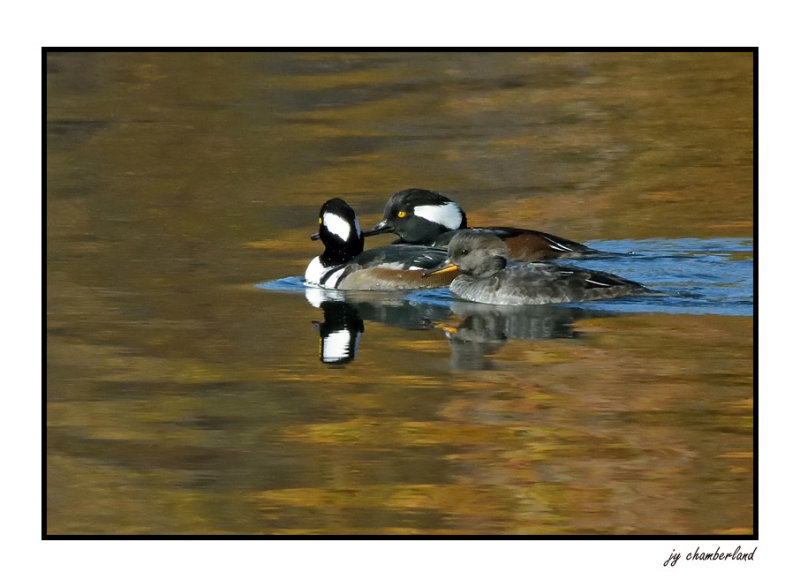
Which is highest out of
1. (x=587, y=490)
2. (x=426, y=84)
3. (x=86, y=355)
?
(x=426, y=84)

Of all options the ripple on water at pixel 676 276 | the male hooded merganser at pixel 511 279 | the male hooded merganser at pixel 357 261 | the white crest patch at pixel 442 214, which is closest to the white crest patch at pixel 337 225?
the male hooded merganser at pixel 357 261

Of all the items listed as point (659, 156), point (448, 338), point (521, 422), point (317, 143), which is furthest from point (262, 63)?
point (521, 422)

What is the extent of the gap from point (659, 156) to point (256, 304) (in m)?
6.06

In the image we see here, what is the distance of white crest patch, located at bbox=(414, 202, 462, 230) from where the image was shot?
42.4 feet

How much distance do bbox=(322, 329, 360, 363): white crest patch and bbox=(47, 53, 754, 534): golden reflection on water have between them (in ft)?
0.51

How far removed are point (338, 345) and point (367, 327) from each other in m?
0.66

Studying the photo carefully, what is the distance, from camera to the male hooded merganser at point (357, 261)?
11555mm

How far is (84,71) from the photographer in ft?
64.6

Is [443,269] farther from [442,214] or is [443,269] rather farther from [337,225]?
[442,214]

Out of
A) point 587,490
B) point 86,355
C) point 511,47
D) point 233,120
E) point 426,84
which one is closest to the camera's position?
point 587,490

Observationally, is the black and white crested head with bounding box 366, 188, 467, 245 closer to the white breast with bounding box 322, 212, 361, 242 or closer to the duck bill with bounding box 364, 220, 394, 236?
the duck bill with bounding box 364, 220, 394, 236

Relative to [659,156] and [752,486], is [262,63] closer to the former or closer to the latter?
[659,156]

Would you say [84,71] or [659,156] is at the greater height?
[84,71]

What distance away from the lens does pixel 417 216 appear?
12.9 metres
